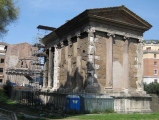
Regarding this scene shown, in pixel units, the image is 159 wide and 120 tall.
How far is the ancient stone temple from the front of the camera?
64.8ft

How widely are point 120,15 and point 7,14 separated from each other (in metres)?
10.1

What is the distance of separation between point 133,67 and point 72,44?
6050 millimetres

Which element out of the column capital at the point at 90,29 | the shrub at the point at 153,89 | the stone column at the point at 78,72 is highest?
the column capital at the point at 90,29

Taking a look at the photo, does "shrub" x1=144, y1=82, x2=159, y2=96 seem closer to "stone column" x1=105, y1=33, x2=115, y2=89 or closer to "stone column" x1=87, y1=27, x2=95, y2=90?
"stone column" x1=105, y1=33, x2=115, y2=89

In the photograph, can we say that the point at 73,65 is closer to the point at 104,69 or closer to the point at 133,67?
the point at 104,69

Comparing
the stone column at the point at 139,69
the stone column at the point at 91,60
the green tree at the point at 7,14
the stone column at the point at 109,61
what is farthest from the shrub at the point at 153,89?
the green tree at the point at 7,14

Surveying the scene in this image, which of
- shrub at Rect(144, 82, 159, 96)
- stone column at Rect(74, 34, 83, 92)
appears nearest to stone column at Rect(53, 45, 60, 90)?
stone column at Rect(74, 34, 83, 92)

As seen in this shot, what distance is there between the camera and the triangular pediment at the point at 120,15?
20.1 meters

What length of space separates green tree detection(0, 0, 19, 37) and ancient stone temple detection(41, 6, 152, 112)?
5.81 meters

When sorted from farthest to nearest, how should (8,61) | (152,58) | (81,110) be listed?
(152,58) < (8,61) < (81,110)

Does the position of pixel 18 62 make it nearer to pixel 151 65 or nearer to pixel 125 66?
pixel 151 65

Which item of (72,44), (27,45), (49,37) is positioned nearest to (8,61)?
(27,45)

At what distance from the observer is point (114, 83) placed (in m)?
21.0

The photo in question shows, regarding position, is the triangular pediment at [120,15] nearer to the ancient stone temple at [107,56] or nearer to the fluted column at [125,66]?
the ancient stone temple at [107,56]
